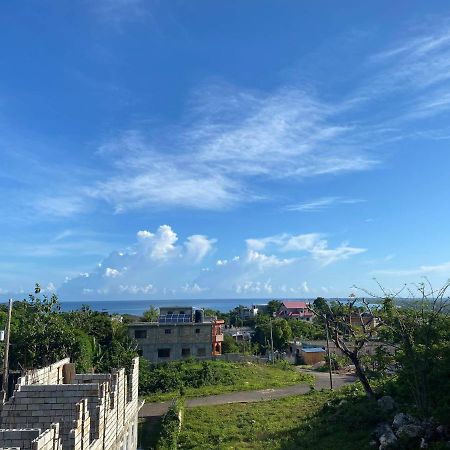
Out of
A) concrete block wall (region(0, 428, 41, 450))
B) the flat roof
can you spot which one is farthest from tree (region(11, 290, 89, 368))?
the flat roof

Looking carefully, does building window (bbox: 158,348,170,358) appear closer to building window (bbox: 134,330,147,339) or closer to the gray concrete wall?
Result: the gray concrete wall

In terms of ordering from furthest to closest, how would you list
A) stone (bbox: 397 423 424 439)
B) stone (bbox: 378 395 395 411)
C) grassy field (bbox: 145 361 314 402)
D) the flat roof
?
the flat roof < grassy field (bbox: 145 361 314 402) < stone (bbox: 378 395 395 411) < stone (bbox: 397 423 424 439)

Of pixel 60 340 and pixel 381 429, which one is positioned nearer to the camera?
pixel 381 429

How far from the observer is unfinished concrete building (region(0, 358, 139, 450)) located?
9648 millimetres

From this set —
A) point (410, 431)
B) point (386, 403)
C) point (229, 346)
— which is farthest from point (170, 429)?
point (229, 346)

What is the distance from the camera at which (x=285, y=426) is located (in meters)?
23.7

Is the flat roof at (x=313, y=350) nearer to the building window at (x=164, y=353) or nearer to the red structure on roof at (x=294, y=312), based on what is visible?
the building window at (x=164, y=353)

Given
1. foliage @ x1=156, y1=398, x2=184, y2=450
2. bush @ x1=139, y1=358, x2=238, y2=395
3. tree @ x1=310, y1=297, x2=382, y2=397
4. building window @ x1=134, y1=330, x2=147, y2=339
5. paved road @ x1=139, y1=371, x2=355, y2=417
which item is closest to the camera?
foliage @ x1=156, y1=398, x2=184, y2=450

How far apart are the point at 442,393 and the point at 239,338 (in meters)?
55.8

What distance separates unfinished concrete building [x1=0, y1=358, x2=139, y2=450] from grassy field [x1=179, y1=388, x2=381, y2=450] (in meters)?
7.20

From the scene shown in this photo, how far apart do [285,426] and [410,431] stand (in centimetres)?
747

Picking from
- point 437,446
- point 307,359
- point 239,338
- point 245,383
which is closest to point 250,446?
point 437,446

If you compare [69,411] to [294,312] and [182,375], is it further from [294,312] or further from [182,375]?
[294,312]

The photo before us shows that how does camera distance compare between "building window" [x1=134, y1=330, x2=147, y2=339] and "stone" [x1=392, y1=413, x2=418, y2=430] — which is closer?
"stone" [x1=392, y1=413, x2=418, y2=430]
